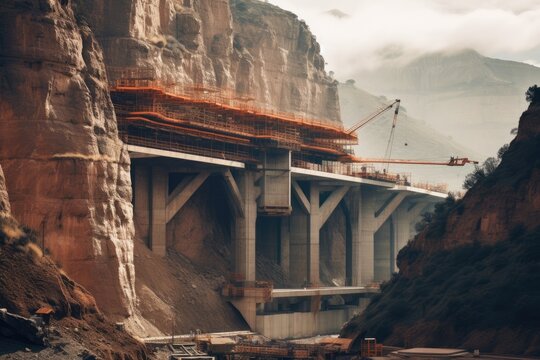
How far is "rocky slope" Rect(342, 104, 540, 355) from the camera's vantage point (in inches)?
4414

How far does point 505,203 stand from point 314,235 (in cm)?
4126

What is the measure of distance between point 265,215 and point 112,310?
1655 inches

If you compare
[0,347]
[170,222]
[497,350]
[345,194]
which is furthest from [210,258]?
[0,347]

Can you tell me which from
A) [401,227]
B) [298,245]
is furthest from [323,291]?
[401,227]

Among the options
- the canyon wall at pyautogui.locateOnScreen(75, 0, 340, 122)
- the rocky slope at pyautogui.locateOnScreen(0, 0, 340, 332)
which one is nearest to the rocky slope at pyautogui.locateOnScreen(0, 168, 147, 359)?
the rocky slope at pyautogui.locateOnScreen(0, 0, 340, 332)

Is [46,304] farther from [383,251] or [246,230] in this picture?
[383,251]

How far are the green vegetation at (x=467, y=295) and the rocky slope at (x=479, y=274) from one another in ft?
0.30

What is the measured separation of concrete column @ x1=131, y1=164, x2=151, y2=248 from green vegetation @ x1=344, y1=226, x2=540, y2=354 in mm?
20874

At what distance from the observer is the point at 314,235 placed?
165 m

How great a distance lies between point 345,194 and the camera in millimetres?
177875

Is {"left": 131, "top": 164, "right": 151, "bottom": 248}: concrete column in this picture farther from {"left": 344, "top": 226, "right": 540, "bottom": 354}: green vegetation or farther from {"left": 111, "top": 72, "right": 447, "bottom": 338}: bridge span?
{"left": 344, "top": 226, "right": 540, "bottom": 354}: green vegetation

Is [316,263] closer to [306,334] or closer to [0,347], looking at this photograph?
[306,334]

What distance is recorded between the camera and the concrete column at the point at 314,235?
163500 millimetres

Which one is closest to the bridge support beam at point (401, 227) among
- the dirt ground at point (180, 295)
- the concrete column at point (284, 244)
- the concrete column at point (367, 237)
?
the concrete column at point (367, 237)
